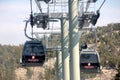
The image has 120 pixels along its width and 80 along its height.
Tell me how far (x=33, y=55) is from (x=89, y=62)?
3.29 meters

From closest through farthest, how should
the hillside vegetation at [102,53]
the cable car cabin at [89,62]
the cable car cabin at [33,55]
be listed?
1. the cable car cabin at [89,62]
2. the cable car cabin at [33,55]
3. the hillside vegetation at [102,53]

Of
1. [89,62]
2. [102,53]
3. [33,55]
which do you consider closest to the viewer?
[89,62]

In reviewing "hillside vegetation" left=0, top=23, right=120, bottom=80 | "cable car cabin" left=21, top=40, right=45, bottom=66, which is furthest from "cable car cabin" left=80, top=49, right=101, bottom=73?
"hillside vegetation" left=0, top=23, right=120, bottom=80

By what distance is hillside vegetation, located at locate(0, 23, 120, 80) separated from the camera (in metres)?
125

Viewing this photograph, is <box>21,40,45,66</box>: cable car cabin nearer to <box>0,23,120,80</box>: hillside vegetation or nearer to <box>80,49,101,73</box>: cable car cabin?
<box>80,49,101,73</box>: cable car cabin

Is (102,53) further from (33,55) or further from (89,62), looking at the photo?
(89,62)

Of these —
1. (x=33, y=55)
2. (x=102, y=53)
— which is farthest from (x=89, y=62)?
(x=102, y=53)

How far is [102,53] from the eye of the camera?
133125 millimetres

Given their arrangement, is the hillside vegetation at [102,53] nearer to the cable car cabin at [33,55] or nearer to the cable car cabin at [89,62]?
the cable car cabin at [33,55]

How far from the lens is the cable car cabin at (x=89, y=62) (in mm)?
24547

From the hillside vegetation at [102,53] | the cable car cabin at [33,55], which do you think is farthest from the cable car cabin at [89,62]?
the hillside vegetation at [102,53]

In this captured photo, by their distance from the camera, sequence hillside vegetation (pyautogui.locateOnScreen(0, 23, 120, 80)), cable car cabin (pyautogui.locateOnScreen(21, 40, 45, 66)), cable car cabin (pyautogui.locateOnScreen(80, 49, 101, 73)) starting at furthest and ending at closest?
hillside vegetation (pyautogui.locateOnScreen(0, 23, 120, 80))
cable car cabin (pyautogui.locateOnScreen(21, 40, 45, 66))
cable car cabin (pyautogui.locateOnScreen(80, 49, 101, 73))

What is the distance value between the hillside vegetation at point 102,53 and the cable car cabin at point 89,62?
8565 centimetres

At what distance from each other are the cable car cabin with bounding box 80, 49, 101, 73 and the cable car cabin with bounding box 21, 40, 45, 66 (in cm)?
224
